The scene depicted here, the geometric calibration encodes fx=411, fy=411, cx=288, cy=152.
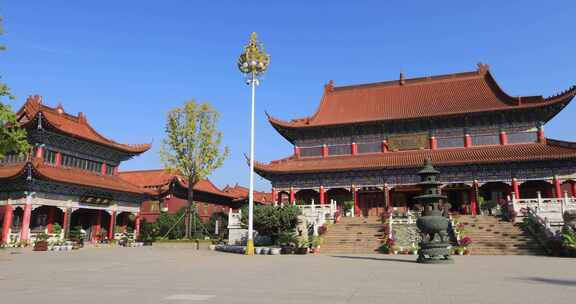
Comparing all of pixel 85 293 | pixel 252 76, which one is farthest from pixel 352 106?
pixel 85 293

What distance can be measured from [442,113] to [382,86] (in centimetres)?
786

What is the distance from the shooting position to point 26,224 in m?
27.2

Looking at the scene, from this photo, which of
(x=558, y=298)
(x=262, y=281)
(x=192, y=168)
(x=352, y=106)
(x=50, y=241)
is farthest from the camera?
(x=352, y=106)

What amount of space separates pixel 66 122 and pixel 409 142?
1078 inches

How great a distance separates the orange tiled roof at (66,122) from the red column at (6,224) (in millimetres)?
6028

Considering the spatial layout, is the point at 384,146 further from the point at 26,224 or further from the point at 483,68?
the point at 26,224

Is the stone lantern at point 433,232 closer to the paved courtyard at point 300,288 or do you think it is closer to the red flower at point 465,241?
the paved courtyard at point 300,288

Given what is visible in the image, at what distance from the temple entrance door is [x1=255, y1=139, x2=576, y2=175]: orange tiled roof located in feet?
8.81

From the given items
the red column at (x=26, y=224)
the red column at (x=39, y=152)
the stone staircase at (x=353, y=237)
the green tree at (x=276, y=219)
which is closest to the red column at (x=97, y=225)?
the red column at (x=26, y=224)

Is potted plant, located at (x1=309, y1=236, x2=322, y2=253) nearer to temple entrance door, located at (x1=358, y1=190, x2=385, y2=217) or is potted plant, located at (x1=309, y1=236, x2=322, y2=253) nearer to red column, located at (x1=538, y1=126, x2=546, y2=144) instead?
temple entrance door, located at (x1=358, y1=190, x2=385, y2=217)

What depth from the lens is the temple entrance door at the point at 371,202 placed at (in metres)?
30.7

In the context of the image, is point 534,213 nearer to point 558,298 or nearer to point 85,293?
point 558,298

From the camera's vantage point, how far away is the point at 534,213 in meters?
20.5

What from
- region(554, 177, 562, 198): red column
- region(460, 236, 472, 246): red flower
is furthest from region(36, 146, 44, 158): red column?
region(554, 177, 562, 198): red column
